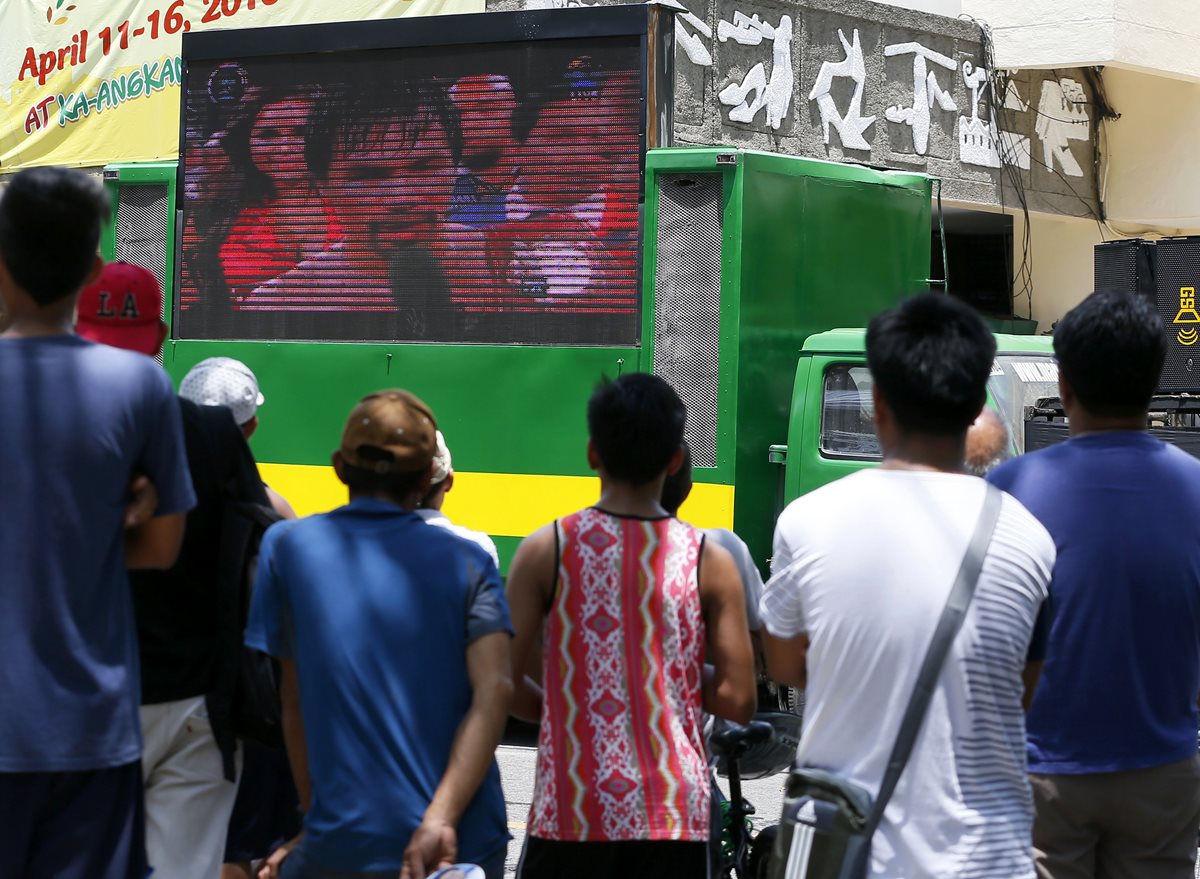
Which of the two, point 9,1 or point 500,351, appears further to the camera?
point 9,1

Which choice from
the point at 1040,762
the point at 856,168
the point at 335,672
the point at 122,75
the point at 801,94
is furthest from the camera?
the point at 122,75

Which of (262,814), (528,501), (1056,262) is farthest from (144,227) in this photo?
(1056,262)

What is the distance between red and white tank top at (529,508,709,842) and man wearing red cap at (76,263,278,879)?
0.77 m

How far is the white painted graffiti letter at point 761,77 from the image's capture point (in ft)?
44.9

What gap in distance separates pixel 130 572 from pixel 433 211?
536cm

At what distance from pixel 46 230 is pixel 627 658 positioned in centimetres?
139

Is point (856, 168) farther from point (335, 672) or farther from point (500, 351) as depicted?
point (335, 672)

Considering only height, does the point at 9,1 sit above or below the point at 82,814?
above

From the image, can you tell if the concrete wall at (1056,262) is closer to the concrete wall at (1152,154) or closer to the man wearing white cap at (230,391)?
the concrete wall at (1152,154)

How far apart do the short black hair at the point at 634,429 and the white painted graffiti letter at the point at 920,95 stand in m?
12.1

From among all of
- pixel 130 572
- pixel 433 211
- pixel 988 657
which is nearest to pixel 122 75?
pixel 433 211

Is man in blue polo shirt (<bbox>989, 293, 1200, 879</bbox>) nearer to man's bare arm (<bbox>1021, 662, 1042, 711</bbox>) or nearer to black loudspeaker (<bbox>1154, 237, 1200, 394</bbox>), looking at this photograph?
man's bare arm (<bbox>1021, 662, 1042, 711</bbox>)

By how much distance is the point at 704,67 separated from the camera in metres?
13.5

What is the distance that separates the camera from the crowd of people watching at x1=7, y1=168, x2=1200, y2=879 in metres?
2.86
